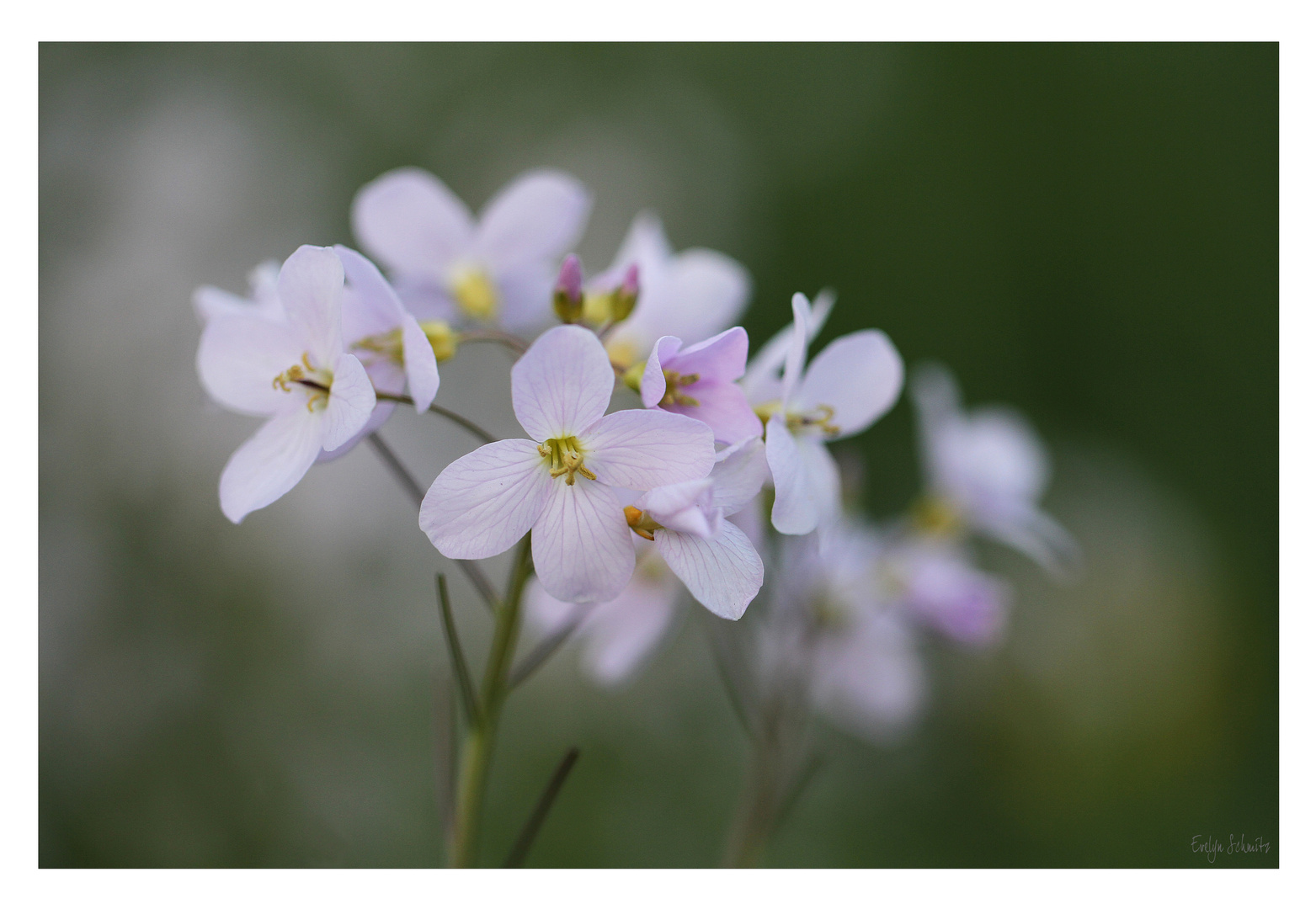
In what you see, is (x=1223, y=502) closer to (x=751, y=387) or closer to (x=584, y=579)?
(x=751, y=387)

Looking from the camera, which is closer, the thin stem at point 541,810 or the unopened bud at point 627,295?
the thin stem at point 541,810

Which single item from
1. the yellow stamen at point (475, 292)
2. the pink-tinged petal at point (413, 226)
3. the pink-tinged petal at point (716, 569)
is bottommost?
the pink-tinged petal at point (716, 569)

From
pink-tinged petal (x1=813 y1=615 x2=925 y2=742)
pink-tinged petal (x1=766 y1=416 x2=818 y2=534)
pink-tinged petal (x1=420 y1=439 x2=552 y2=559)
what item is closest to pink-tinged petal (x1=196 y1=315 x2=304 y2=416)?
pink-tinged petal (x1=420 y1=439 x2=552 y2=559)

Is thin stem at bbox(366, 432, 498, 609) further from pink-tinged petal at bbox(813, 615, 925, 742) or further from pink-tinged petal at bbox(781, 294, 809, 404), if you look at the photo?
pink-tinged petal at bbox(813, 615, 925, 742)

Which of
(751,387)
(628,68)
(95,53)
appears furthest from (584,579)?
(628,68)
